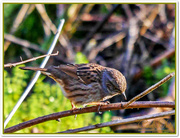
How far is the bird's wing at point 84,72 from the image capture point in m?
2.41

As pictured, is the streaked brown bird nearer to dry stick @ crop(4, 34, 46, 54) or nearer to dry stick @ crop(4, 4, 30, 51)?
dry stick @ crop(4, 34, 46, 54)

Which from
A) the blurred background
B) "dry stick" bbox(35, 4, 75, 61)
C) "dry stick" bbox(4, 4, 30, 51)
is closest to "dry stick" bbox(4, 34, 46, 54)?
the blurred background

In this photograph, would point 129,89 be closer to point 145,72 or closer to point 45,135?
point 145,72

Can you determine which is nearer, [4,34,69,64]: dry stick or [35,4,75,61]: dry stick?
[4,34,69,64]: dry stick

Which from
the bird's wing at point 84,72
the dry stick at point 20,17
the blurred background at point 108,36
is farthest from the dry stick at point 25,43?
the bird's wing at point 84,72

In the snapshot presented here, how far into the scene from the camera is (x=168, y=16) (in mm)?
3850

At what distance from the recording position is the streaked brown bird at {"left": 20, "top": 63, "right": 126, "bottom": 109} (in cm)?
225

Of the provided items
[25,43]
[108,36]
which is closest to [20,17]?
[25,43]

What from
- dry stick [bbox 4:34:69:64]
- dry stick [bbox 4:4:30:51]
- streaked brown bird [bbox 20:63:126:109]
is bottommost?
streaked brown bird [bbox 20:63:126:109]

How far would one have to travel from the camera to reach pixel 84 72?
245 cm

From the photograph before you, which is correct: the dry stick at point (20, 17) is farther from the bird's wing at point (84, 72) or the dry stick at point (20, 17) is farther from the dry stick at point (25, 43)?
the bird's wing at point (84, 72)

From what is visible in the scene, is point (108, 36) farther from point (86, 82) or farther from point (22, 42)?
point (86, 82)

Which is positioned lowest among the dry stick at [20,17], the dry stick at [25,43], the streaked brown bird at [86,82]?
the streaked brown bird at [86,82]

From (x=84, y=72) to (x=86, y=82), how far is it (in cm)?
10
